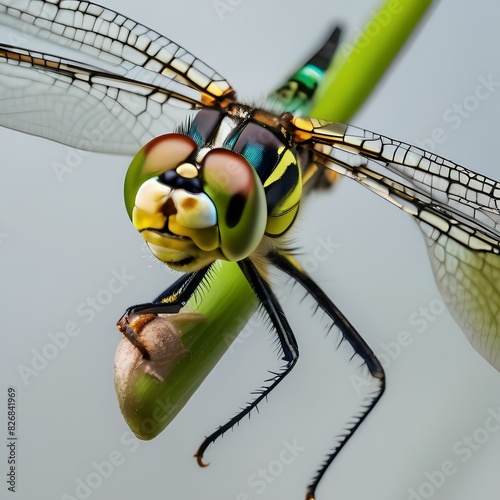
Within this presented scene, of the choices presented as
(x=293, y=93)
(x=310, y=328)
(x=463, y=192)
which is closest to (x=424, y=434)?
(x=310, y=328)

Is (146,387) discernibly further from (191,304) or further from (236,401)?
(236,401)

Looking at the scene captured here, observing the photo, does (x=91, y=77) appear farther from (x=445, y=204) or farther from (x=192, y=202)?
(x=445, y=204)

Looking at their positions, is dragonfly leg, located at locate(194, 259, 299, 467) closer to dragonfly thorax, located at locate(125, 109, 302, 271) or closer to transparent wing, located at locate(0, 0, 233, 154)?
dragonfly thorax, located at locate(125, 109, 302, 271)

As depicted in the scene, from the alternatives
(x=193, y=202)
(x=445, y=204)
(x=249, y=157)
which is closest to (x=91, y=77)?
(x=249, y=157)

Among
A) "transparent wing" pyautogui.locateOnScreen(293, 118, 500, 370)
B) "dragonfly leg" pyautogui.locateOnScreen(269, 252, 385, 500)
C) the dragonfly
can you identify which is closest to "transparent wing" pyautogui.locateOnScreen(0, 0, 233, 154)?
the dragonfly

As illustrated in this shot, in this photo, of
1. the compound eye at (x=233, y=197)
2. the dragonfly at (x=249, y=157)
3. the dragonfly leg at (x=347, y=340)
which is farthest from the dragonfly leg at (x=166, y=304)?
the dragonfly leg at (x=347, y=340)

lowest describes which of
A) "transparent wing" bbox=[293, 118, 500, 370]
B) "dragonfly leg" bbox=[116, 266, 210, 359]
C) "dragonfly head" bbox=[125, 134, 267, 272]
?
"dragonfly leg" bbox=[116, 266, 210, 359]
